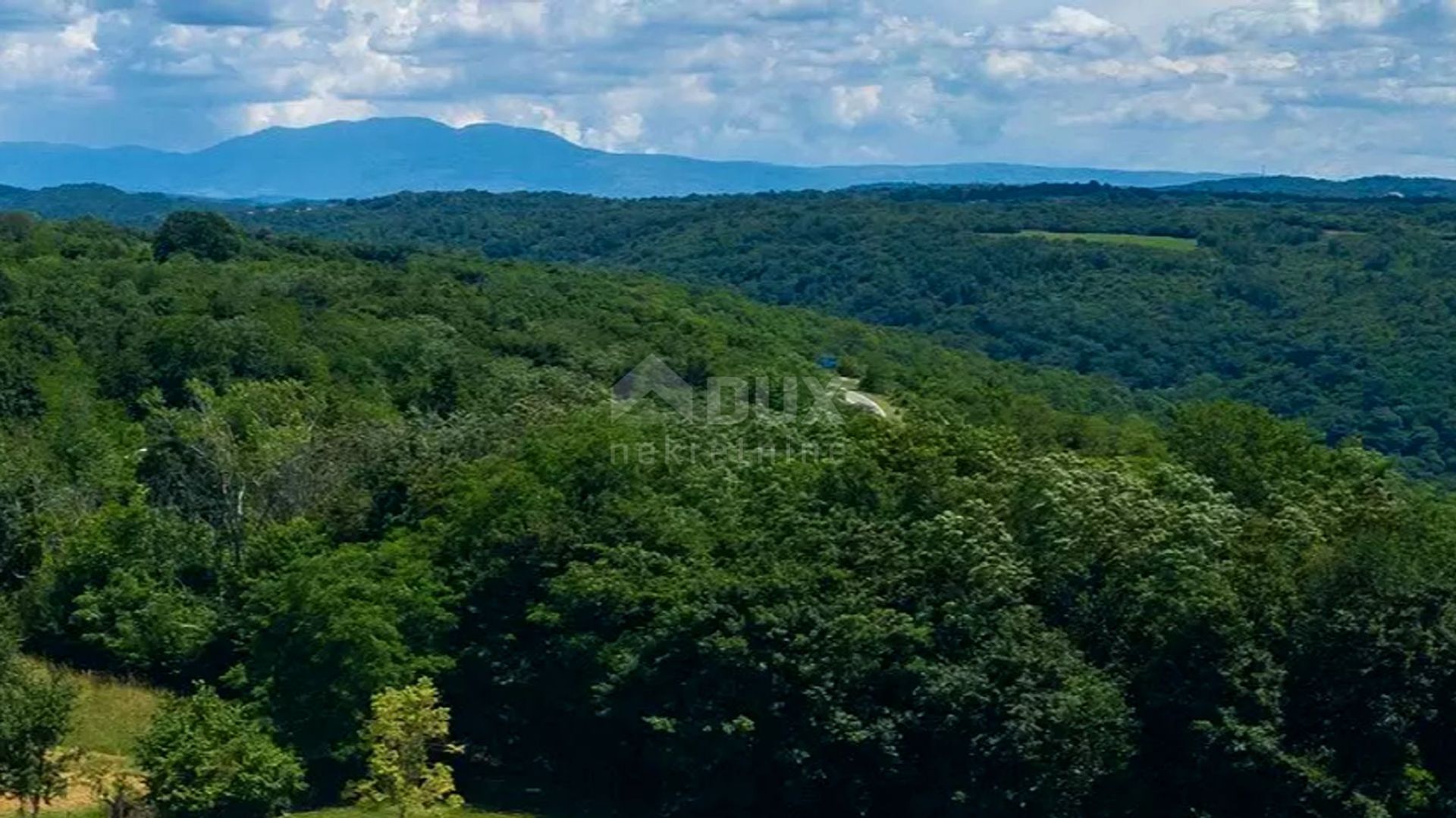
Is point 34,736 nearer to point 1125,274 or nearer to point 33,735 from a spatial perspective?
point 33,735

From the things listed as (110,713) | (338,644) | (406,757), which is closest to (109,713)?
(110,713)

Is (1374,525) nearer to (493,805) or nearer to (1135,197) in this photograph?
(493,805)

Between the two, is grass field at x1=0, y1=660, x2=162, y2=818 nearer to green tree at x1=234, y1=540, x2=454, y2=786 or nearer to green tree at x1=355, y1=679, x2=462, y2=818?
green tree at x1=234, y1=540, x2=454, y2=786

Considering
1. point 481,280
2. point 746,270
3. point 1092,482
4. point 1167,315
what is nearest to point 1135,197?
point 746,270

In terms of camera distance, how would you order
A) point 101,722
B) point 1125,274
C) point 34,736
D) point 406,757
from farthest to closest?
point 1125,274
point 101,722
point 406,757
point 34,736

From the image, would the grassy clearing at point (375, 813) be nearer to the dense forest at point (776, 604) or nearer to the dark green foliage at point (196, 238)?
the dense forest at point (776, 604)

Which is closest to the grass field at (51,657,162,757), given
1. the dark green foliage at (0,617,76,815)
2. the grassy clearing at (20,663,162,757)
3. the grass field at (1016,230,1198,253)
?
the grassy clearing at (20,663,162,757)
